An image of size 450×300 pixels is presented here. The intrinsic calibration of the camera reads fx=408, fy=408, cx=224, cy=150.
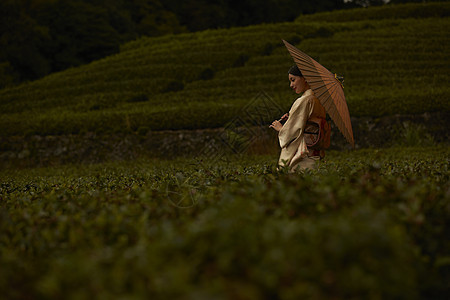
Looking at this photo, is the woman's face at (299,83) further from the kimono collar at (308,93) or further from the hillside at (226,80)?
the hillside at (226,80)

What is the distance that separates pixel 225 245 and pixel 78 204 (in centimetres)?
191

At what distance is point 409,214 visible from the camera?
2156mm

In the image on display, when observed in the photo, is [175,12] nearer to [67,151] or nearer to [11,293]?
[67,151]

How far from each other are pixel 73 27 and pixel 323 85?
30.4 m

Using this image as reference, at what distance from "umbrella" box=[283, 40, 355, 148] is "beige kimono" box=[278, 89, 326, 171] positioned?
18 cm

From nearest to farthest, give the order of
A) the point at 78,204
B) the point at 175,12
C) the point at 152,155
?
the point at 78,204 → the point at 152,155 → the point at 175,12

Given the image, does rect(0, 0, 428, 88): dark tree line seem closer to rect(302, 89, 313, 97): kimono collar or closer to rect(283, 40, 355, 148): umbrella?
rect(302, 89, 313, 97): kimono collar

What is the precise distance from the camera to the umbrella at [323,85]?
5016 mm

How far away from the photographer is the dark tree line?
89.9 ft

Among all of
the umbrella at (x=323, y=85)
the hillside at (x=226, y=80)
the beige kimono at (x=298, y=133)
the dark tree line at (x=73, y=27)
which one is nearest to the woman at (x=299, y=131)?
the beige kimono at (x=298, y=133)

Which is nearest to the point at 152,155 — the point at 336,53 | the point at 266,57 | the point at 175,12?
the point at 266,57

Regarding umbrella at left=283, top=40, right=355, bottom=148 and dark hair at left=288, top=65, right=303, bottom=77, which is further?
dark hair at left=288, top=65, right=303, bottom=77

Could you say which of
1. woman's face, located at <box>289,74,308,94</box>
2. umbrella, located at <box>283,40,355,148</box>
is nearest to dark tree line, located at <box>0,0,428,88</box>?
woman's face, located at <box>289,74,308,94</box>

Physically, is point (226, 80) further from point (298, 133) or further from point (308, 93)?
point (298, 133)
